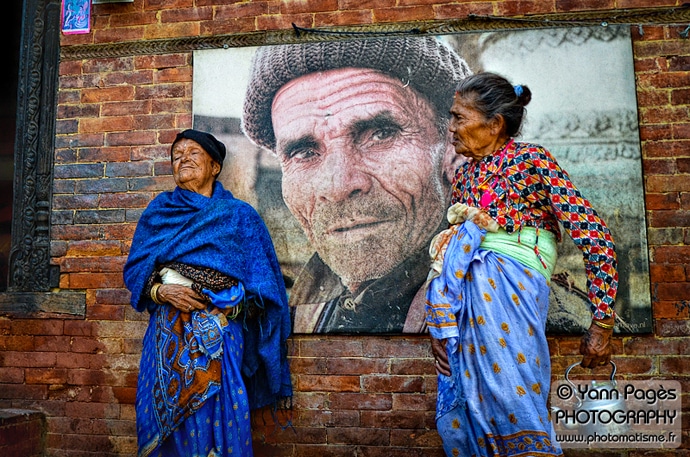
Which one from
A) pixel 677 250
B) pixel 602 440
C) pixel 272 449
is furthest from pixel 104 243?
pixel 677 250

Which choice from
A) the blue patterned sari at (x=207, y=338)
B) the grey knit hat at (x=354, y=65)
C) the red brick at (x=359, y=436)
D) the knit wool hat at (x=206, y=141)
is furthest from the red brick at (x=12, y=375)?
the grey knit hat at (x=354, y=65)

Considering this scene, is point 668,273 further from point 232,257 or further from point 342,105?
point 232,257

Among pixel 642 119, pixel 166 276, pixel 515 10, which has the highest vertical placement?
pixel 515 10

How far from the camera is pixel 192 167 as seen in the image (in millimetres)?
3219

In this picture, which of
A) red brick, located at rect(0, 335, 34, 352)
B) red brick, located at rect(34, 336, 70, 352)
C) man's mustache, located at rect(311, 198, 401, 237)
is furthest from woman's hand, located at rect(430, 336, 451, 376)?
red brick, located at rect(0, 335, 34, 352)

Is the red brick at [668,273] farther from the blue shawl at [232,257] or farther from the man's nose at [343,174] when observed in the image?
the blue shawl at [232,257]

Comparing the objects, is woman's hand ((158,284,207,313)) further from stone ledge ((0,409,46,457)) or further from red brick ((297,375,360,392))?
stone ledge ((0,409,46,457))

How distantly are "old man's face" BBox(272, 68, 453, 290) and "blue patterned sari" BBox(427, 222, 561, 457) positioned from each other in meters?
1.06

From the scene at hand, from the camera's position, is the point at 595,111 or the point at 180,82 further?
the point at 180,82

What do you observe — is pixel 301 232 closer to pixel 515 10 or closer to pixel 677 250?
pixel 515 10

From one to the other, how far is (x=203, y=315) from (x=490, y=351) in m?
1.42

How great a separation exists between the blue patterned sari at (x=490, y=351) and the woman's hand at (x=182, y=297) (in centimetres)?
120

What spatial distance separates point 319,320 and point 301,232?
53 cm

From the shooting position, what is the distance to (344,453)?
10.9ft
